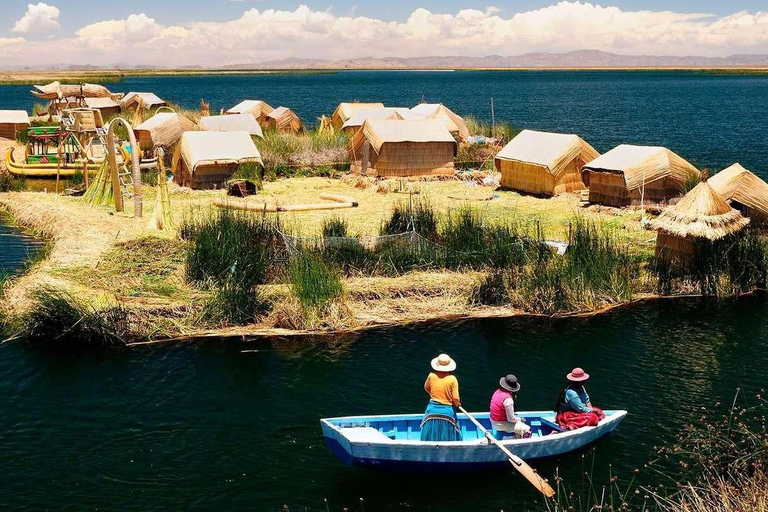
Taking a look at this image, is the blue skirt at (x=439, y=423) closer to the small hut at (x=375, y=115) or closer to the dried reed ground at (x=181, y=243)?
the dried reed ground at (x=181, y=243)

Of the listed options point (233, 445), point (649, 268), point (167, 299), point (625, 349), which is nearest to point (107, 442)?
point (233, 445)

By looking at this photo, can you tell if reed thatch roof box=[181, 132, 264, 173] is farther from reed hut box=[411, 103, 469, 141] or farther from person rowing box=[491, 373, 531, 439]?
person rowing box=[491, 373, 531, 439]

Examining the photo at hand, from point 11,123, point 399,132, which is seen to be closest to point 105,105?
point 11,123

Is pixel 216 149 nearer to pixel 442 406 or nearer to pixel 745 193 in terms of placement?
pixel 745 193

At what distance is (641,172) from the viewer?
20297 millimetres

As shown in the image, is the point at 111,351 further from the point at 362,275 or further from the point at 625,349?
the point at 625,349

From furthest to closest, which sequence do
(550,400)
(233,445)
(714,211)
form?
(714,211) < (550,400) < (233,445)

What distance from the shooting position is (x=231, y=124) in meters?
32.0

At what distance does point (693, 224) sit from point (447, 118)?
18933 millimetres

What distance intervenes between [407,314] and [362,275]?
1.56 m

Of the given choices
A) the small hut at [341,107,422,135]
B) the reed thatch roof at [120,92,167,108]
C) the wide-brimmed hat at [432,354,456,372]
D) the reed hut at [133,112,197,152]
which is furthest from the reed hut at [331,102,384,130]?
the wide-brimmed hat at [432,354,456,372]

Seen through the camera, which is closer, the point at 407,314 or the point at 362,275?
Result: the point at 407,314

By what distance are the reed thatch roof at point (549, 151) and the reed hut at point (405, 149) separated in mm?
3299

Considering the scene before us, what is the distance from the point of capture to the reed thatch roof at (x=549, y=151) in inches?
885
